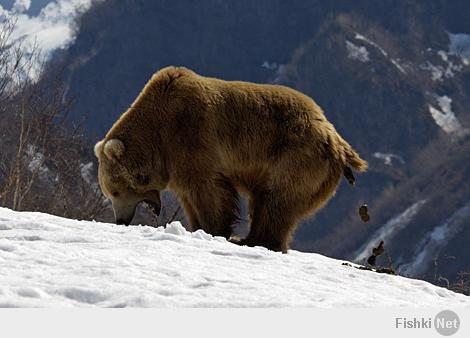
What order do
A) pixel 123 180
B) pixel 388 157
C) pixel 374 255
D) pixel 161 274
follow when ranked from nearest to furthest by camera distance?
pixel 161 274
pixel 374 255
pixel 123 180
pixel 388 157

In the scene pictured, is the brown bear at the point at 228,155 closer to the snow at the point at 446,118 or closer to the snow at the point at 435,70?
the snow at the point at 446,118

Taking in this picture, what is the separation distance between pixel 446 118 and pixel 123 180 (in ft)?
326

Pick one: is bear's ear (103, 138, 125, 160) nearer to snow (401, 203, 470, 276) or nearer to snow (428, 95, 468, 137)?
snow (401, 203, 470, 276)

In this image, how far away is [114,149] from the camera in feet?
31.6

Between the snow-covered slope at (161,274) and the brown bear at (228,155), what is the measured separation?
1434mm

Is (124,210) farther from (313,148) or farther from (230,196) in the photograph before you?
(313,148)

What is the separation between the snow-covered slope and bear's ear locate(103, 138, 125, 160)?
1.53 metres

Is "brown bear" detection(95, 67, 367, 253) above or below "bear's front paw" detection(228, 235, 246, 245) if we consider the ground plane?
above

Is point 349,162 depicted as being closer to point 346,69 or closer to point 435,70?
point 346,69

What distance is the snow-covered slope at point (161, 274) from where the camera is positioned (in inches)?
208

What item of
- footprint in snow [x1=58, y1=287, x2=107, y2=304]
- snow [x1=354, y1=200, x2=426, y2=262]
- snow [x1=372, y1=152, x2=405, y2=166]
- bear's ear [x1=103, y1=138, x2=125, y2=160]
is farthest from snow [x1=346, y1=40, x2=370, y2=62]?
footprint in snow [x1=58, y1=287, x2=107, y2=304]

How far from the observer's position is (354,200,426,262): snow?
87281 millimetres

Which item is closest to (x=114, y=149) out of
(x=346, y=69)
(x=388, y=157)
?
(x=388, y=157)

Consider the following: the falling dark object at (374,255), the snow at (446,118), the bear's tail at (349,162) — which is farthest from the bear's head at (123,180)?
the snow at (446,118)
